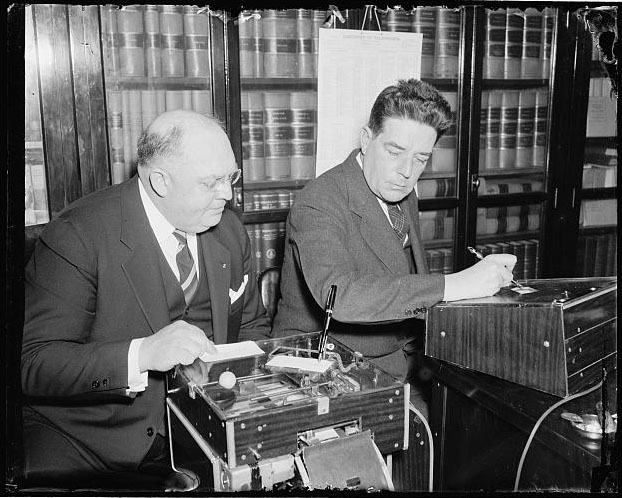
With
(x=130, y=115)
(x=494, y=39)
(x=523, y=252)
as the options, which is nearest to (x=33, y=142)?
(x=130, y=115)

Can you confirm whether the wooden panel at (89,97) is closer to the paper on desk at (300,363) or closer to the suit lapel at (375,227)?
the suit lapel at (375,227)

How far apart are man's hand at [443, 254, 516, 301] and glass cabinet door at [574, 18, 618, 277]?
2.33m

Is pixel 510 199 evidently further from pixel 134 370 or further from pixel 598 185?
pixel 134 370

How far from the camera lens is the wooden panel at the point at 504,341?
1430mm

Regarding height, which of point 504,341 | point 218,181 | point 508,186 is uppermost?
point 218,181

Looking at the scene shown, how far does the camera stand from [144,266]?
1.72 m

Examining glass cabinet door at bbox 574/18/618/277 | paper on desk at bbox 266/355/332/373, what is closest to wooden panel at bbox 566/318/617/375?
paper on desk at bbox 266/355/332/373

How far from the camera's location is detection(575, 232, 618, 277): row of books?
3.86 m

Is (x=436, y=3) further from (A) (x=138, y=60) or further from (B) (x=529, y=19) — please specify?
(B) (x=529, y=19)

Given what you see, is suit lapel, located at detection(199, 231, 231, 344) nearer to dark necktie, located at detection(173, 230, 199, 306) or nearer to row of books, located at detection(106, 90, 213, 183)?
dark necktie, located at detection(173, 230, 199, 306)

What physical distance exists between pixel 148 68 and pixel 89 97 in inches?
13.5

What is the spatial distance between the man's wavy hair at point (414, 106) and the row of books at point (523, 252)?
5.96 feet

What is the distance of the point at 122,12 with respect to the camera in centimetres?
271

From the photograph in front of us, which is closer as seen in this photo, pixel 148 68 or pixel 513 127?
pixel 148 68
